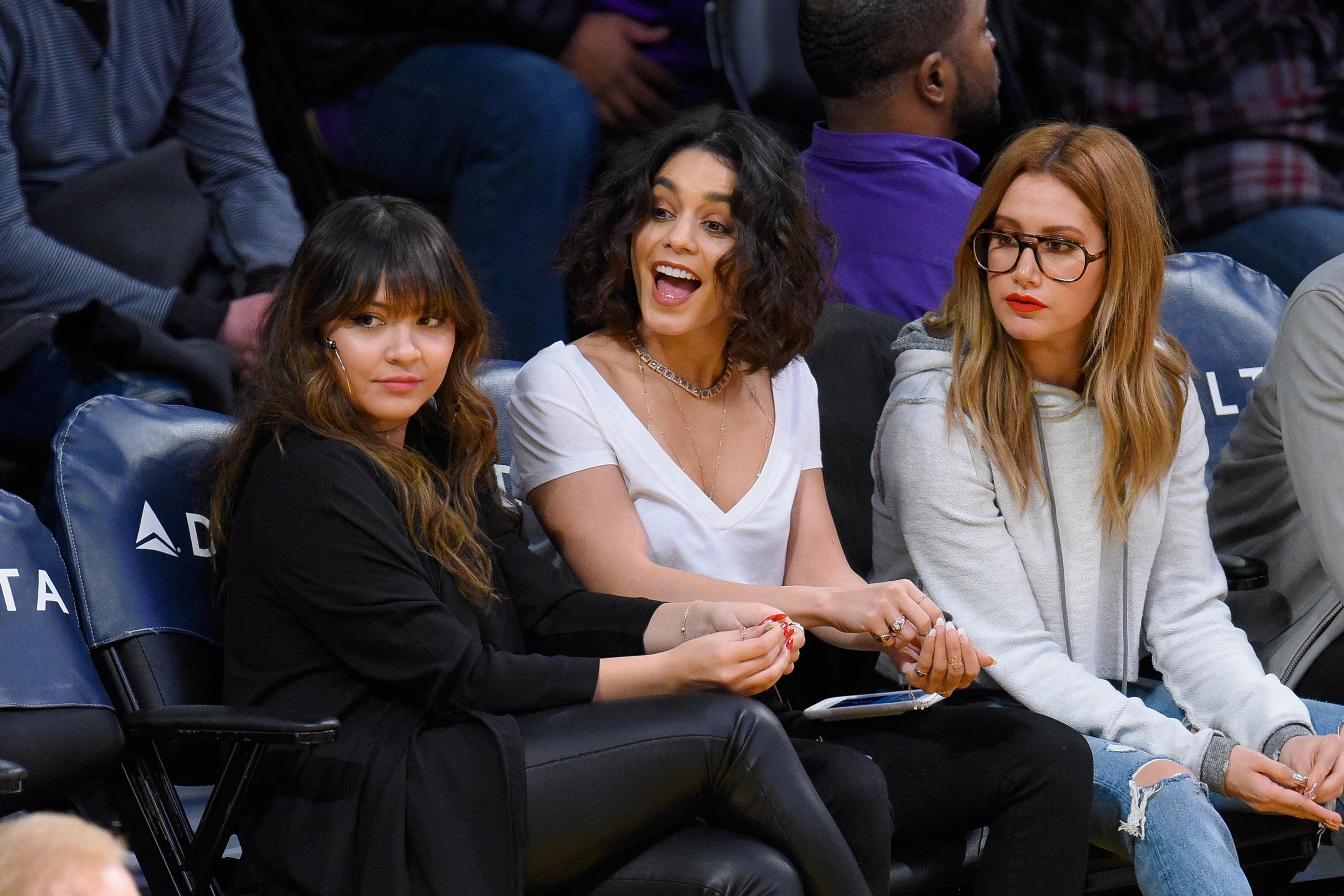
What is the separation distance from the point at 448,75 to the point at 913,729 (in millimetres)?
1857

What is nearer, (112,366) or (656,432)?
(656,432)

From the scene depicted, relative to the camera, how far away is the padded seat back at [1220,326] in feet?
10.5

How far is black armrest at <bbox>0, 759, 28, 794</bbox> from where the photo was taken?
1.63 m

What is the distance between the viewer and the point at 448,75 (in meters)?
3.41

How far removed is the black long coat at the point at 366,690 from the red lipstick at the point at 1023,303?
3.11 feet

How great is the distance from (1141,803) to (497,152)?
76.9 inches

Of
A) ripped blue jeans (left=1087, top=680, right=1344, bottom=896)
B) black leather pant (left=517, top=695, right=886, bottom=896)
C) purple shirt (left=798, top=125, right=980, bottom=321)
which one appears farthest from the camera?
purple shirt (left=798, top=125, right=980, bottom=321)

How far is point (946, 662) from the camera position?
216 centimetres

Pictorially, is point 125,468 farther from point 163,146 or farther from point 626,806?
point 163,146

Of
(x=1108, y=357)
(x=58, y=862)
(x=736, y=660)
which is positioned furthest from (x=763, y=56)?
(x=58, y=862)

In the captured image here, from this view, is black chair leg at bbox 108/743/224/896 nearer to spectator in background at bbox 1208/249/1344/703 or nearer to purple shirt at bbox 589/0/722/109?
spectator in background at bbox 1208/249/1344/703

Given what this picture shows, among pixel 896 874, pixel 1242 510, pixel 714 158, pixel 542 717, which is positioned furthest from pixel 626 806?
pixel 1242 510

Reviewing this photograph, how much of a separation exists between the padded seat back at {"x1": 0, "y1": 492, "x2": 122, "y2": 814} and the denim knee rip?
4.40 feet

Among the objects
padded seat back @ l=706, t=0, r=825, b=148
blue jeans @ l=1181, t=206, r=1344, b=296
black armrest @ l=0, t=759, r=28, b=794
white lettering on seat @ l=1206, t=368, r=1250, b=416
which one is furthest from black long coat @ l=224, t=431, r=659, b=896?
blue jeans @ l=1181, t=206, r=1344, b=296
